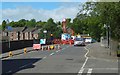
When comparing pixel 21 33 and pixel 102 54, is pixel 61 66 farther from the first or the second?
pixel 21 33

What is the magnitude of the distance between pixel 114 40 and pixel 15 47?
20.1m

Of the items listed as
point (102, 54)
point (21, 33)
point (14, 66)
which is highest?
point (21, 33)

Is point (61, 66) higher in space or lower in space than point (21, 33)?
lower

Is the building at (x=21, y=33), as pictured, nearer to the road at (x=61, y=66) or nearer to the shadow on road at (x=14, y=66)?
the road at (x=61, y=66)

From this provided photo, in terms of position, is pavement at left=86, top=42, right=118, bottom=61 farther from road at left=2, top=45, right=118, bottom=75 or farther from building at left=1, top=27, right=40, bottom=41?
building at left=1, top=27, right=40, bottom=41

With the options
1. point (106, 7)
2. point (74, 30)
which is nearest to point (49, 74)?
point (106, 7)

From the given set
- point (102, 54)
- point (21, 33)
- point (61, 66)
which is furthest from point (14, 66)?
point (21, 33)

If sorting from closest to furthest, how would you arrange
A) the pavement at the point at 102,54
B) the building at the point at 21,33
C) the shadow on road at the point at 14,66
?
the shadow on road at the point at 14,66, the pavement at the point at 102,54, the building at the point at 21,33

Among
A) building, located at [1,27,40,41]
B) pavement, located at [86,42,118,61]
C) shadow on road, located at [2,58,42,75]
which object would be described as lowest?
shadow on road, located at [2,58,42,75]

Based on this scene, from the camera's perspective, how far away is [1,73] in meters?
18.7

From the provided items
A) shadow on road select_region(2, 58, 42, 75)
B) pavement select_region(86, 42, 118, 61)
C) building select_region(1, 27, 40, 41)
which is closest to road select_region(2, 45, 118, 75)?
shadow on road select_region(2, 58, 42, 75)

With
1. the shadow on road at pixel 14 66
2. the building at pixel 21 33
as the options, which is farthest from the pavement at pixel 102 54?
the building at pixel 21 33

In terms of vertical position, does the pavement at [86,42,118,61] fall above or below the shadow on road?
above

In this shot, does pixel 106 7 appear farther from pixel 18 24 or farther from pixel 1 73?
pixel 18 24
